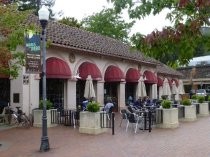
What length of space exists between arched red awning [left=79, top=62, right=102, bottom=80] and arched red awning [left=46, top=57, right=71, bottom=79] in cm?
196

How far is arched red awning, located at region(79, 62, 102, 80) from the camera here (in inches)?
945

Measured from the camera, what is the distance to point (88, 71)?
79.4 feet

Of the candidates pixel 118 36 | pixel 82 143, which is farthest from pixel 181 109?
pixel 118 36

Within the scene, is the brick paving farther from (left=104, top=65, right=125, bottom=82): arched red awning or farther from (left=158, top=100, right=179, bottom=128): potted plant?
(left=104, top=65, right=125, bottom=82): arched red awning

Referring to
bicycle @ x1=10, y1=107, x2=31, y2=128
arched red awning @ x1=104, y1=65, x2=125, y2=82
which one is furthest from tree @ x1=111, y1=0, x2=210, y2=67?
arched red awning @ x1=104, y1=65, x2=125, y2=82

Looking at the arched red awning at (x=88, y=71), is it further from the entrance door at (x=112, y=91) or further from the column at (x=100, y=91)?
the entrance door at (x=112, y=91)

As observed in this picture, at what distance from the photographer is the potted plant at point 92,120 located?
16109 mm

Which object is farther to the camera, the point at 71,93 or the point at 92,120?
the point at 71,93

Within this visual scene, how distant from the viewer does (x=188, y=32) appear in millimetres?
5727

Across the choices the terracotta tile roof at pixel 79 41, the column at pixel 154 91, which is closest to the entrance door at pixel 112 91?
the terracotta tile roof at pixel 79 41

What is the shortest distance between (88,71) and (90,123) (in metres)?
8.34

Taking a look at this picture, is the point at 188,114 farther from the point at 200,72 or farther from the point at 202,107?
the point at 200,72

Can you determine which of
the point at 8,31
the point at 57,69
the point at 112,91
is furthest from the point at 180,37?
the point at 112,91

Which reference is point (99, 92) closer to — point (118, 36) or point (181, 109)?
point (181, 109)
